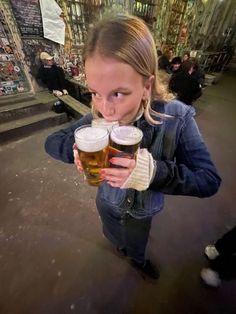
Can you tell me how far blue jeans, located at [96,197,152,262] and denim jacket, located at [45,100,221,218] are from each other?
15cm

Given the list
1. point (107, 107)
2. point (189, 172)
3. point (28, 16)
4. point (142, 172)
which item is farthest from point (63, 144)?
point (28, 16)

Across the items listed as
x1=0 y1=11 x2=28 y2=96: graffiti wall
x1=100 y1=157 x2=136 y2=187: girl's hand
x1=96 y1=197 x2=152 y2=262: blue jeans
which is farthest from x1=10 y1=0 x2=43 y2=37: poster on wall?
x1=100 y1=157 x2=136 y2=187: girl's hand

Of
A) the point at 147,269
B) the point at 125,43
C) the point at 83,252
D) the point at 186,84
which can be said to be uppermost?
the point at 125,43

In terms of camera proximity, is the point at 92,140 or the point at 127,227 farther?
the point at 127,227

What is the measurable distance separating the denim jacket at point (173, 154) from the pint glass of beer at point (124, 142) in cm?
11

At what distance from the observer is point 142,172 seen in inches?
22.8

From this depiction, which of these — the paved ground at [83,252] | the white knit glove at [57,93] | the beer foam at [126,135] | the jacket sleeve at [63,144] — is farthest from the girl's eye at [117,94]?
the white knit glove at [57,93]

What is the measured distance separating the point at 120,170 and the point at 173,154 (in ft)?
1.17

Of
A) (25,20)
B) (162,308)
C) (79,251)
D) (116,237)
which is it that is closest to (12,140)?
(25,20)

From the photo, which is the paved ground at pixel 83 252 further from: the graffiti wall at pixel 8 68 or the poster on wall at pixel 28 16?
the poster on wall at pixel 28 16

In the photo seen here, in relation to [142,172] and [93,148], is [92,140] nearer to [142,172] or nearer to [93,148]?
[93,148]

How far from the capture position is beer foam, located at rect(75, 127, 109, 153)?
56 cm

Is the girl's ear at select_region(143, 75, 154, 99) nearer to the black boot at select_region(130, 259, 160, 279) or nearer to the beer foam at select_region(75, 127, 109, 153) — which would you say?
the beer foam at select_region(75, 127, 109, 153)

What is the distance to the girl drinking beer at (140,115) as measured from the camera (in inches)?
22.6
